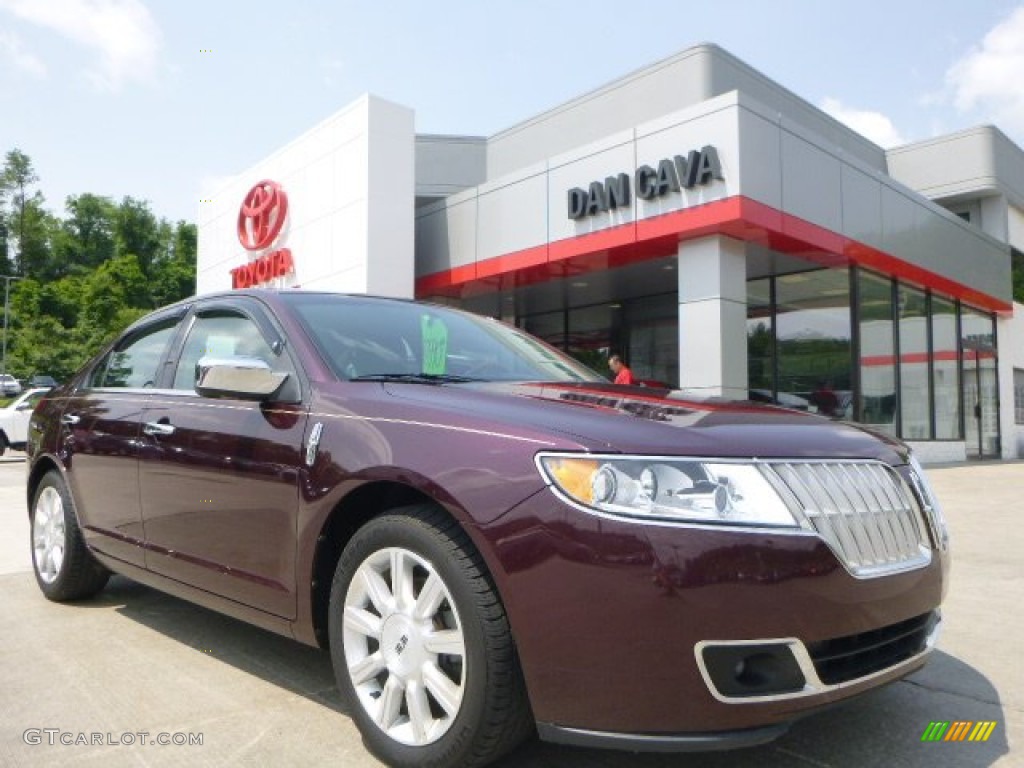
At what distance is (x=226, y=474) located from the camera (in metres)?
3.07

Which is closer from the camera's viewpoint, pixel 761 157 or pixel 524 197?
pixel 761 157

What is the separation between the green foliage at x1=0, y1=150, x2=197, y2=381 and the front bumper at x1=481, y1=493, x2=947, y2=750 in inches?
2413

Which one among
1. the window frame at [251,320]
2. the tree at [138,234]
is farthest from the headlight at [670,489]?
the tree at [138,234]

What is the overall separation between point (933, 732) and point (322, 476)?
217cm

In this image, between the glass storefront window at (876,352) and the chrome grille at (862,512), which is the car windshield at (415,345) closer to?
the chrome grille at (862,512)

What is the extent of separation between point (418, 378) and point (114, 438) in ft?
5.77

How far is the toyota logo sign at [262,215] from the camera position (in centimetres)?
1822

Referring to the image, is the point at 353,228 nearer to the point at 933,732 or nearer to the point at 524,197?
the point at 524,197

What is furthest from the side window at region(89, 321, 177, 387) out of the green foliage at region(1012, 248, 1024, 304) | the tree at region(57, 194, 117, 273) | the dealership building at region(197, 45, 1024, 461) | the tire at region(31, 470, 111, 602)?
the tree at region(57, 194, 117, 273)

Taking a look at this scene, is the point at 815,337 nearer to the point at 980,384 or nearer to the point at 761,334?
the point at 761,334

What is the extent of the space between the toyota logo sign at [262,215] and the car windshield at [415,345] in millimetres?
15425


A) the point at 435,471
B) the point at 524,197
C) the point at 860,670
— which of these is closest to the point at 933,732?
the point at 860,670

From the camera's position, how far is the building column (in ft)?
39.5

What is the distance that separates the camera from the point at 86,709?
2.95 meters
